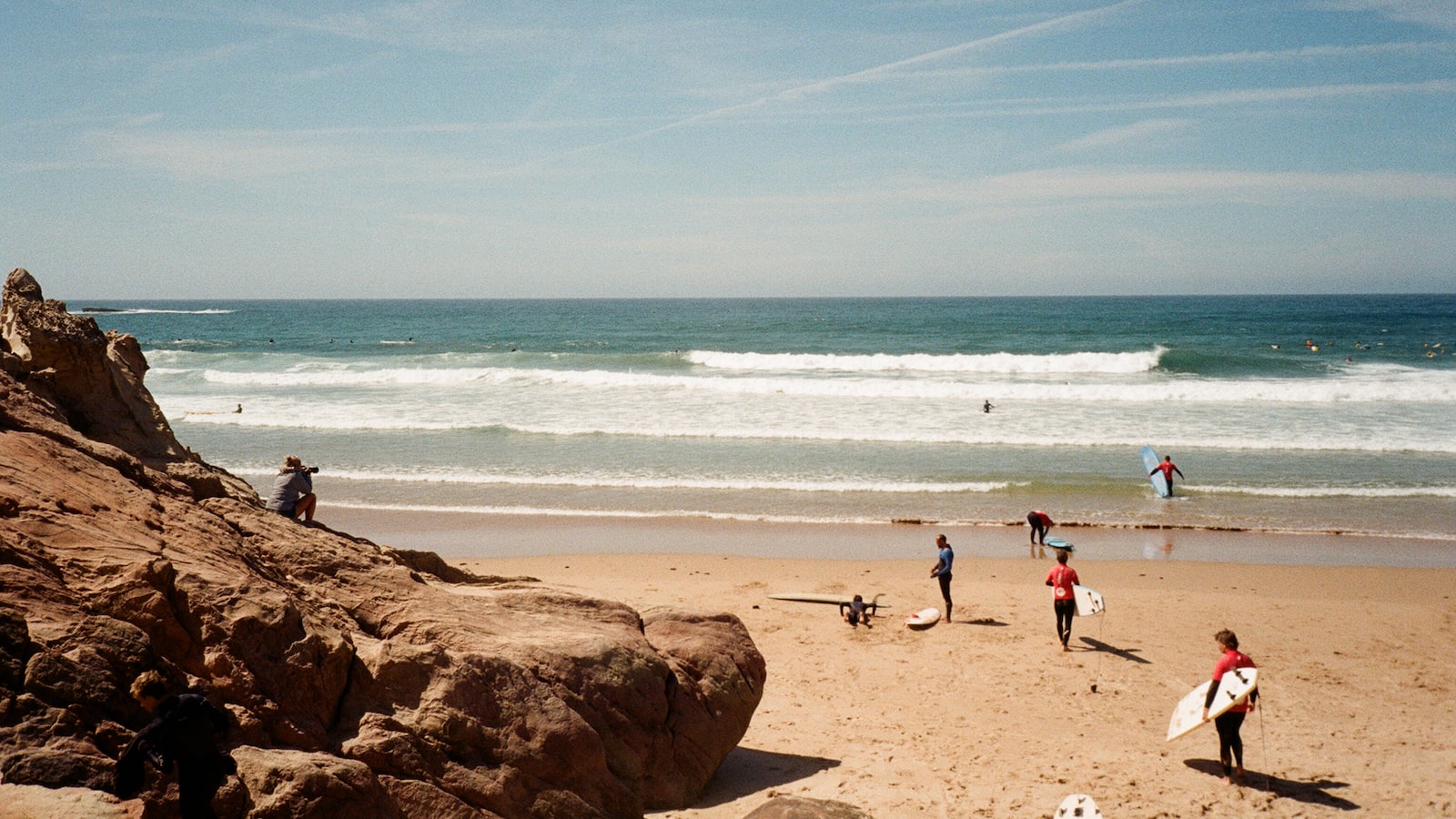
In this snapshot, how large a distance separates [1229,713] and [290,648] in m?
7.31

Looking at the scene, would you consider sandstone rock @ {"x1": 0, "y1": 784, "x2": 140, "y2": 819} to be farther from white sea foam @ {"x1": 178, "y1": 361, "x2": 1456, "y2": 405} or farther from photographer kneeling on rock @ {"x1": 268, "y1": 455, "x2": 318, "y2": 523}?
white sea foam @ {"x1": 178, "y1": 361, "x2": 1456, "y2": 405}

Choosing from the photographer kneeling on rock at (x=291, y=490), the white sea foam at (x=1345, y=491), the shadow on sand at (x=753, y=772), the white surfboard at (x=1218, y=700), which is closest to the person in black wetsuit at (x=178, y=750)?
the photographer kneeling on rock at (x=291, y=490)

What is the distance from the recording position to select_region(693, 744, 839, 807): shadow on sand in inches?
285

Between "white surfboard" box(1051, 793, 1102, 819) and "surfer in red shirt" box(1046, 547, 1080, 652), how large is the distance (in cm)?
442

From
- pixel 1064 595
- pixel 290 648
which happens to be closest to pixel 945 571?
pixel 1064 595

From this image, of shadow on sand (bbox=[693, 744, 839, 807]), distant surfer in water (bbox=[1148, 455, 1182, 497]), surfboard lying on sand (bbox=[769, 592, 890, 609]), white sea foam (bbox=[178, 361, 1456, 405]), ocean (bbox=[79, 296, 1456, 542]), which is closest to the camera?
shadow on sand (bbox=[693, 744, 839, 807])

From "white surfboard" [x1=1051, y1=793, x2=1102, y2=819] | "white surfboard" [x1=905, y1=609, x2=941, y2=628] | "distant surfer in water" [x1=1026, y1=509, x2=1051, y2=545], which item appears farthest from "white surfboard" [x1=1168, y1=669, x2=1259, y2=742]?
"distant surfer in water" [x1=1026, y1=509, x2=1051, y2=545]

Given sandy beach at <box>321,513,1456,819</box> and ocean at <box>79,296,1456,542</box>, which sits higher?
ocean at <box>79,296,1456,542</box>

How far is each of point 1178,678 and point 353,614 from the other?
8.57 meters

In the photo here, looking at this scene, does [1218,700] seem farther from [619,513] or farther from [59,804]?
[619,513]

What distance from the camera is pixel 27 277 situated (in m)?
7.22

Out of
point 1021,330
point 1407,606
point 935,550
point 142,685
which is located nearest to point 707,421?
point 935,550

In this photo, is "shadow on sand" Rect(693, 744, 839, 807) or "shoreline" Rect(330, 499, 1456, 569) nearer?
"shadow on sand" Rect(693, 744, 839, 807)

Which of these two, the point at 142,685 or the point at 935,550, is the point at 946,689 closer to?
the point at 935,550
